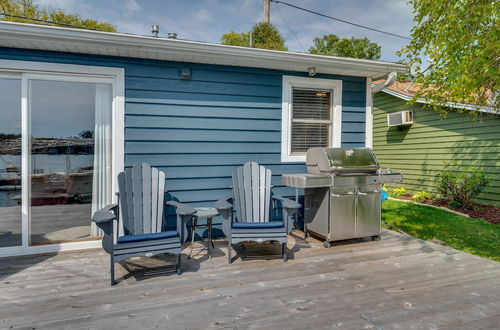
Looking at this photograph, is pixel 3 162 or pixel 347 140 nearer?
pixel 3 162

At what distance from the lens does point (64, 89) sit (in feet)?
10.5

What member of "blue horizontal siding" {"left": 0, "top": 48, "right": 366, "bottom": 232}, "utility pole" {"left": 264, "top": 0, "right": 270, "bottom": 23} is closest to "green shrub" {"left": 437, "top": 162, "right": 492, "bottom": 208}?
"blue horizontal siding" {"left": 0, "top": 48, "right": 366, "bottom": 232}

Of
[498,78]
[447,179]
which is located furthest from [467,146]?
[498,78]

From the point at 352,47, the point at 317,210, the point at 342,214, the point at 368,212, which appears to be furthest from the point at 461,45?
the point at 352,47

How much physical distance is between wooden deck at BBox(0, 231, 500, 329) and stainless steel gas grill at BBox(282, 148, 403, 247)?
353mm

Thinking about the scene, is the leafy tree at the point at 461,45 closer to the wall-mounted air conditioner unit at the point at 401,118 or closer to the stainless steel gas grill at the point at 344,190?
the stainless steel gas grill at the point at 344,190

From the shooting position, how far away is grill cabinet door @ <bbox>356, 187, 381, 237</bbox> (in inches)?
137

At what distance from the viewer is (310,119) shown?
4199 mm

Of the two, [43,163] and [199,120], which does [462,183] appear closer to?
[199,120]

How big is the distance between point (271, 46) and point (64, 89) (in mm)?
9782

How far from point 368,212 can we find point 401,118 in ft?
17.3

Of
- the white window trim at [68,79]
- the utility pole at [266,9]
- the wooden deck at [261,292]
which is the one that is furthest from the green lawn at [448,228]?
the utility pole at [266,9]

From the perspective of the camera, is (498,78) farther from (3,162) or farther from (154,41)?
(3,162)

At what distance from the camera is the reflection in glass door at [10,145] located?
10.2 ft
